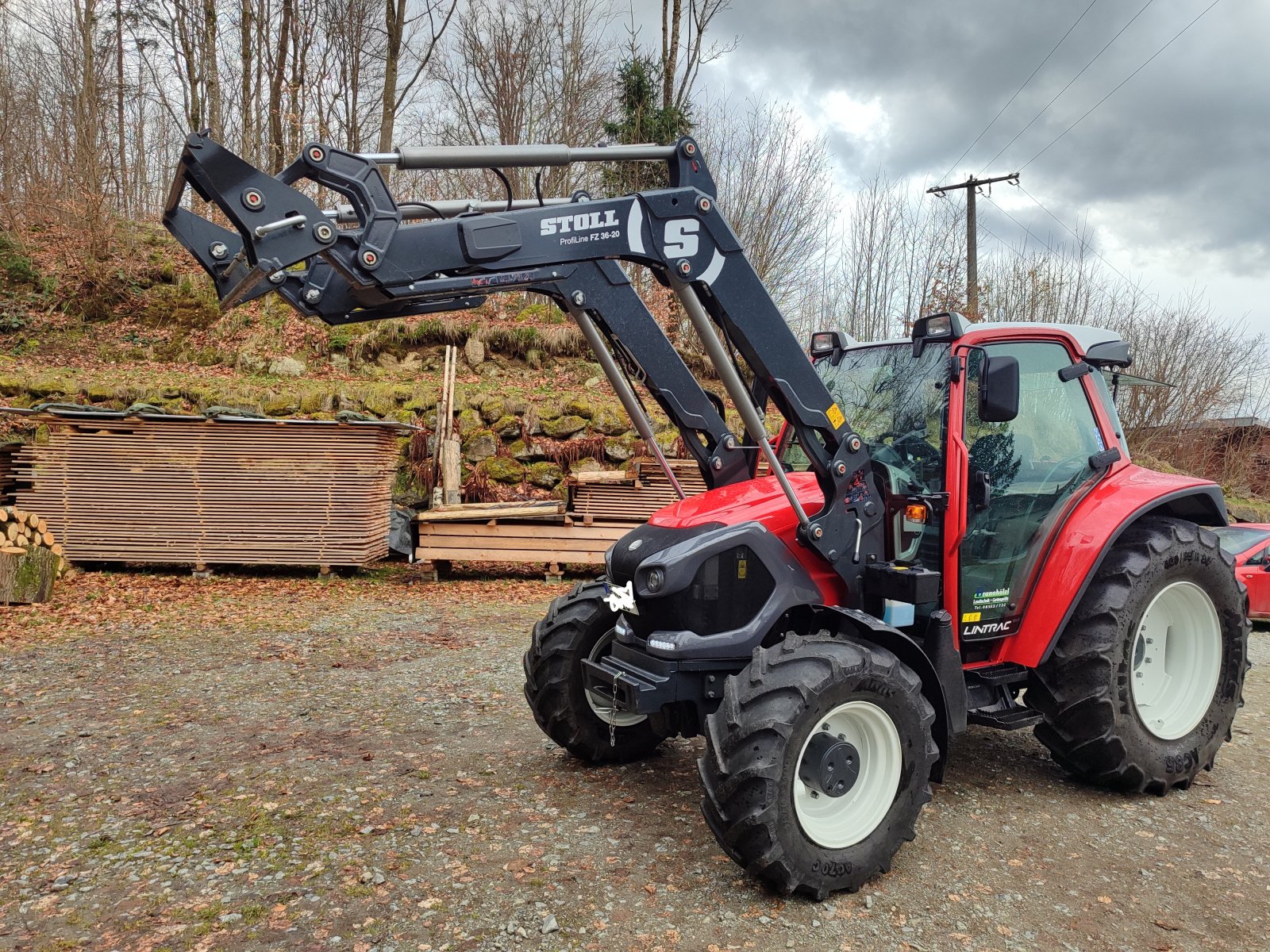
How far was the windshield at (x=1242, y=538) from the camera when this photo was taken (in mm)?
10508

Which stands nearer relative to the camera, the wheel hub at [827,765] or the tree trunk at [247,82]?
the wheel hub at [827,765]

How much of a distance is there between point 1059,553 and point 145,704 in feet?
19.0

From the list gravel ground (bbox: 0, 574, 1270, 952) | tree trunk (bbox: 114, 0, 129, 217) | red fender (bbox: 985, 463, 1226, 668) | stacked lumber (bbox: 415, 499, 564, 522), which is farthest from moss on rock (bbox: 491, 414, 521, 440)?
tree trunk (bbox: 114, 0, 129, 217)

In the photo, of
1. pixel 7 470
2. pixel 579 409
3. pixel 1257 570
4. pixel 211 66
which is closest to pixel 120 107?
pixel 211 66

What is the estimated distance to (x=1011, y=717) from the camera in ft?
14.0

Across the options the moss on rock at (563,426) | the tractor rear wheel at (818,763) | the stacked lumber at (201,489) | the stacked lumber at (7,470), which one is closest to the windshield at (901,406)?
the tractor rear wheel at (818,763)

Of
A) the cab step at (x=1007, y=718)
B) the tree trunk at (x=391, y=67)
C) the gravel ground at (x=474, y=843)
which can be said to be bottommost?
the gravel ground at (x=474, y=843)

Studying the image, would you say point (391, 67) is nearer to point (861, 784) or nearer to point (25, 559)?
point (25, 559)

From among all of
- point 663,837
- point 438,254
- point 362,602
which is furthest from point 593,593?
point 362,602

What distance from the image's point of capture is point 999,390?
12.4 ft

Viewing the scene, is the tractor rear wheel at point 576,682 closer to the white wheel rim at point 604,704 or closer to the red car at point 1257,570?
the white wheel rim at point 604,704

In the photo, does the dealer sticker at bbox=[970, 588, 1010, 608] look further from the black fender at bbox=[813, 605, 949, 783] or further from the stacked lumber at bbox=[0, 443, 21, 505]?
the stacked lumber at bbox=[0, 443, 21, 505]

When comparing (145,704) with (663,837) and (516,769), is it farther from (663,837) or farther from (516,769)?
(663,837)

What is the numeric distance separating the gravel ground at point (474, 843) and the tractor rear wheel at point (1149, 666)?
265 millimetres
